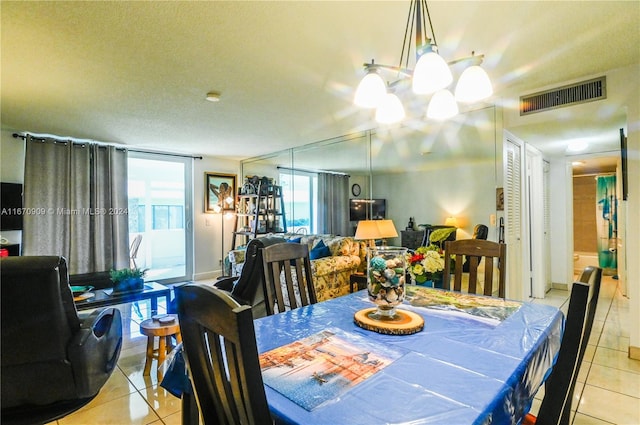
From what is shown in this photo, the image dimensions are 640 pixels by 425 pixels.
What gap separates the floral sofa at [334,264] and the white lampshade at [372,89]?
7.04ft

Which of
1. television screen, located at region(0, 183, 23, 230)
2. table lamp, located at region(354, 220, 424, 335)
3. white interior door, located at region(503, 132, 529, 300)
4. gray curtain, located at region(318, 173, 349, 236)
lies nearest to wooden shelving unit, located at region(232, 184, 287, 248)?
gray curtain, located at region(318, 173, 349, 236)

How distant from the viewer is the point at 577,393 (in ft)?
6.98

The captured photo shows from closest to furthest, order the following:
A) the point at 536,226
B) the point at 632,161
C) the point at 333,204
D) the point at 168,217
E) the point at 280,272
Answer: the point at 280,272 → the point at 632,161 → the point at 536,226 → the point at 333,204 → the point at 168,217

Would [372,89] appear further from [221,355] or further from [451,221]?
[451,221]

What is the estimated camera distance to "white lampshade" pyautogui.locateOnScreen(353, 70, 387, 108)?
1.54 meters

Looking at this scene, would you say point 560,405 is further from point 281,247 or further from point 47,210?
point 47,210

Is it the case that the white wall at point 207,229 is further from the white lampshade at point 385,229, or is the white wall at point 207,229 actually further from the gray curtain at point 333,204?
the white lampshade at point 385,229

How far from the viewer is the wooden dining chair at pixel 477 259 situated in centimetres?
202

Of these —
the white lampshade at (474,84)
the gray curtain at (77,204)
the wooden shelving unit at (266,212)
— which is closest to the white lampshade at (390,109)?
the white lampshade at (474,84)

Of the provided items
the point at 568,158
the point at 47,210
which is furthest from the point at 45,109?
the point at 568,158

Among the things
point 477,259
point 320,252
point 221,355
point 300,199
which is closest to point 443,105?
point 477,259

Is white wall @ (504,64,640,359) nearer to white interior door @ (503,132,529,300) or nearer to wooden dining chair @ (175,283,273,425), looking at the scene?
white interior door @ (503,132,529,300)

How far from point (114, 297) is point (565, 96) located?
449 centimetres

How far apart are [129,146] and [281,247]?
4439mm
